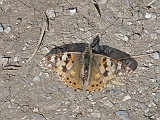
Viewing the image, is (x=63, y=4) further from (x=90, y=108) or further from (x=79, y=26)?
(x=90, y=108)

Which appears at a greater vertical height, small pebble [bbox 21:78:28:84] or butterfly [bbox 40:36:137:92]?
butterfly [bbox 40:36:137:92]

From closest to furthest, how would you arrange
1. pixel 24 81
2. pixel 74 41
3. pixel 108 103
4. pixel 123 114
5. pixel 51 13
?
pixel 123 114 < pixel 108 103 < pixel 24 81 < pixel 74 41 < pixel 51 13

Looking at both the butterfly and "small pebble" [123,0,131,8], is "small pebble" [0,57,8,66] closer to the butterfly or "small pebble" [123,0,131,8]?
the butterfly

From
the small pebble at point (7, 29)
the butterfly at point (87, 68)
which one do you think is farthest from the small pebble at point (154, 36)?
the small pebble at point (7, 29)

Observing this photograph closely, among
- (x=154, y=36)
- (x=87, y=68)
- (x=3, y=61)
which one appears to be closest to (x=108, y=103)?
(x=87, y=68)

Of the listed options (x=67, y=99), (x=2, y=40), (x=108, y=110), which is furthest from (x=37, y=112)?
(x=2, y=40)

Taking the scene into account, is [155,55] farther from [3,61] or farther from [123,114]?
[3,61]

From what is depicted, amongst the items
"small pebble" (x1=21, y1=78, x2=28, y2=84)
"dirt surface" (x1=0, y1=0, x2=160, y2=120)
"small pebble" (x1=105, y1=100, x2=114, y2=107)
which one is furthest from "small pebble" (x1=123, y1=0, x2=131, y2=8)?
"small pebble" (x1=21, y1=78, x2=28, y2=84)
